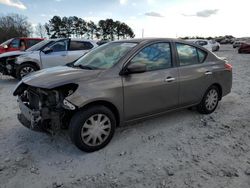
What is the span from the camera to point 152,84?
165 inches

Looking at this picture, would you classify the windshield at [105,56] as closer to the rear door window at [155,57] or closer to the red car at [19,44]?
the rear door window at [155,57]

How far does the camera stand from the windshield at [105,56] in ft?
13.4

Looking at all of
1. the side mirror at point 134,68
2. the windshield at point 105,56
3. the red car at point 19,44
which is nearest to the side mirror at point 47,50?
the red car at point 19,44

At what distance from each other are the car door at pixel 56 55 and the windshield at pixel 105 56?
483 cm

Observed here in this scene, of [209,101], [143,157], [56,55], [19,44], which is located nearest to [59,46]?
[56,55]

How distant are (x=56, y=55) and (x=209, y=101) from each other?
6.05 meters

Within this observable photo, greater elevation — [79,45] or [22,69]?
[79,45]

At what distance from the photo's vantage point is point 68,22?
58062mm

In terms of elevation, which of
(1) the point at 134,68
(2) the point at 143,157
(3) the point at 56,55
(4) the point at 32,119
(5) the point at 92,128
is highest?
(1) the point at 134,68

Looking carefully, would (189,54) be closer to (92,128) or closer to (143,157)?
(143,157)

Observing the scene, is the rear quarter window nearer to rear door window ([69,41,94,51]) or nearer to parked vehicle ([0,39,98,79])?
parked vehicle ([0,39,98,79])

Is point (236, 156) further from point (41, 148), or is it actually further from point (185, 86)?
point (41, 148)

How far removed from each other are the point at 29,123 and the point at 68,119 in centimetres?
61

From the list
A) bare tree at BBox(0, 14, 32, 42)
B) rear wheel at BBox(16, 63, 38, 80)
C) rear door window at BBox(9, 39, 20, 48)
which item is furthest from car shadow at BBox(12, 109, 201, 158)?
bare tree at BBox(0, 14, 32, 42)
